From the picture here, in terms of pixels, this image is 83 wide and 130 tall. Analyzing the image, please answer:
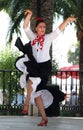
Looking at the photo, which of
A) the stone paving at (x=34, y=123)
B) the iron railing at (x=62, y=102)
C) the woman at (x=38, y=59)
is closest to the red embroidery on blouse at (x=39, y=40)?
the woman at (x=38, y=59)

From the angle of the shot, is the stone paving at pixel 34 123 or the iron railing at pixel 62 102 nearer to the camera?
the stone paving at pixel 34 123

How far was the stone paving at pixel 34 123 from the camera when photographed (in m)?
7.93

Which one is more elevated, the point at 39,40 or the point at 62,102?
the point at 39,40

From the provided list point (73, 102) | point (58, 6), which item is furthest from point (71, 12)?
point (73, 102)

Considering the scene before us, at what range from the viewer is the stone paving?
26.0 ft

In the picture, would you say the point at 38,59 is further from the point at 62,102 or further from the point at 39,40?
the point at 62,102

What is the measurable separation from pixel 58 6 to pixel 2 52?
943 centimetres

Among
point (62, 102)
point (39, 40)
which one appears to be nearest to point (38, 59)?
point (39, 40)

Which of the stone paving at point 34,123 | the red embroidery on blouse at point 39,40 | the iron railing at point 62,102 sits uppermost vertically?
the red embroidery on blouse at point 39,40

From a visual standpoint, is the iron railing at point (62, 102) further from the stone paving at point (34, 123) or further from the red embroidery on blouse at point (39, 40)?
the red embroidery on blouse at point (39, 40)

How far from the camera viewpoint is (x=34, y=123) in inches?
338

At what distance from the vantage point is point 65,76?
12352mm

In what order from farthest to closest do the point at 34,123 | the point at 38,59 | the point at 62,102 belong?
the point at 62,102, the point at 34,123, the point at 38,59

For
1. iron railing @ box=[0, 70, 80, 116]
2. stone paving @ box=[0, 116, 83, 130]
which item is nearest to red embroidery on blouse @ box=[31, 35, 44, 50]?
stone paving @ box=[0, 116, 83, 130]
